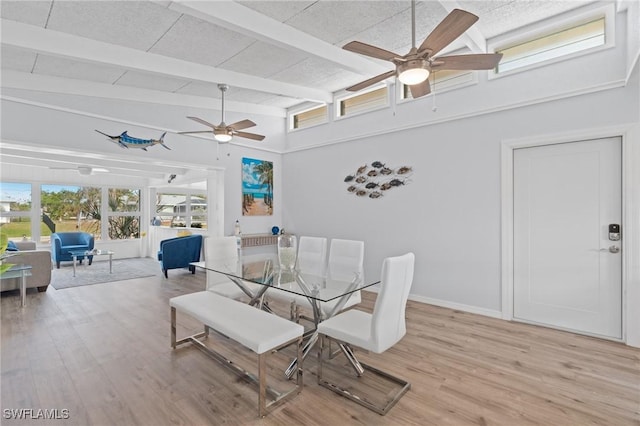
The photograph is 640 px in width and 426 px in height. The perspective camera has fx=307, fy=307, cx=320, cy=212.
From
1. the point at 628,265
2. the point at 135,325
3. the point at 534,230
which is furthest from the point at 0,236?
the point at 628,265

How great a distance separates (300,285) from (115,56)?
10.4ft

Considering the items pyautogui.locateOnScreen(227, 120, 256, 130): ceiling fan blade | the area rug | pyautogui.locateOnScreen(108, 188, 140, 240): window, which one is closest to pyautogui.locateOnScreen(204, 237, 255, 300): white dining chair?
pyautogui.locateOnScreen(227, 120, 256, 130): ceiling fan blade

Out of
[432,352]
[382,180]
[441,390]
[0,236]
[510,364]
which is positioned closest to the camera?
[0,236]

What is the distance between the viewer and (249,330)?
220 cm

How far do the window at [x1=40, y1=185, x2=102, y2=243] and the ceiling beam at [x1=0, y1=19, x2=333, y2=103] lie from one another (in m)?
6.44

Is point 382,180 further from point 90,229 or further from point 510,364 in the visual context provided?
point 90,229

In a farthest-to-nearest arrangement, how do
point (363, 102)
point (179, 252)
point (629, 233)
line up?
1. point (179, 252)
2. point (363, 102)
3. point (629, 233)

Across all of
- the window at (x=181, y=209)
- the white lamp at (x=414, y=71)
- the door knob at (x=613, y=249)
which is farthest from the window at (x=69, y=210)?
the door knob at (x=613, y=249)

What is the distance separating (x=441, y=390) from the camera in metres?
2.29

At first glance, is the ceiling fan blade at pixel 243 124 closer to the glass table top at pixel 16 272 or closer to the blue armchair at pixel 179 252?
the blue armchair at pixel 179 252

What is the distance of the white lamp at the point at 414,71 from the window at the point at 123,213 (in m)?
9.14

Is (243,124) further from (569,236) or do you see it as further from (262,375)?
(569,236)

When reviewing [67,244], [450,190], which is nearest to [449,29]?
[450,190]

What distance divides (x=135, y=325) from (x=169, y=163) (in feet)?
8.55
